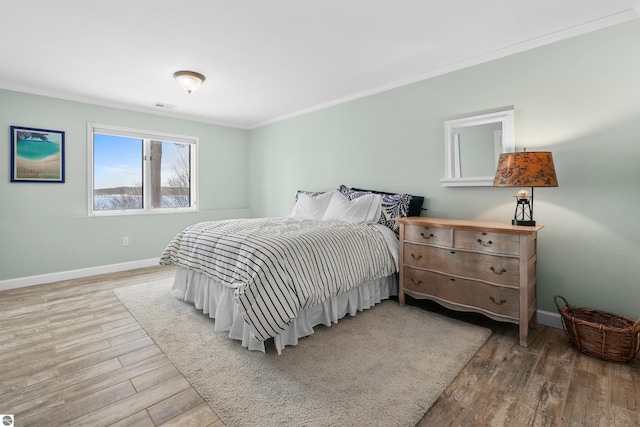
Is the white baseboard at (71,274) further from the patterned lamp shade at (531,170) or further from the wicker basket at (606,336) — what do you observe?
the wicker basket at (606,336)

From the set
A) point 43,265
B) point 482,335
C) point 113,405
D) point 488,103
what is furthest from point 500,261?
point 43,265

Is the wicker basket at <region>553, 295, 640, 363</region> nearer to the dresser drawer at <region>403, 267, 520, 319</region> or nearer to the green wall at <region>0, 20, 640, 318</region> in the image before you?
the green wall at <region>0, 20, 640, 318</region>

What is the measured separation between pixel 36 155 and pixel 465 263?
4826 mm

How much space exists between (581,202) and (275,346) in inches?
99.4

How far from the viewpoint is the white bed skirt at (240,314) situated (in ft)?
7.20

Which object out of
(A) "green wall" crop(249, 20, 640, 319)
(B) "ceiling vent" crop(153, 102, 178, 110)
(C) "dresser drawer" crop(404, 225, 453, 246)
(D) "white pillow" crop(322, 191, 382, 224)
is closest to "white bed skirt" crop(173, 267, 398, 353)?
(C) "dresser drawer" crop(404, 225, 453, 246)

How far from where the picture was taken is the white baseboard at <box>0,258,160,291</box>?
3555mm

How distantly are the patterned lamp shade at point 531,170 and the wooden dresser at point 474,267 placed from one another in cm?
32

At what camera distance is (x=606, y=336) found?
1.94 m

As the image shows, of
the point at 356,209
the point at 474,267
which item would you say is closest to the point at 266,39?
the point at 356,209

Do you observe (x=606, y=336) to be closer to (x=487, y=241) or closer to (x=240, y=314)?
(x=487, y=241)

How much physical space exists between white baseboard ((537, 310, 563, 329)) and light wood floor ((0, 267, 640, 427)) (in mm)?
86

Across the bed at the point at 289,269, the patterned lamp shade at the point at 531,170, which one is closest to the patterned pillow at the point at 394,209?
the bed at the point at 289,269

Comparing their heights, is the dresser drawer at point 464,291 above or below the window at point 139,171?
below
